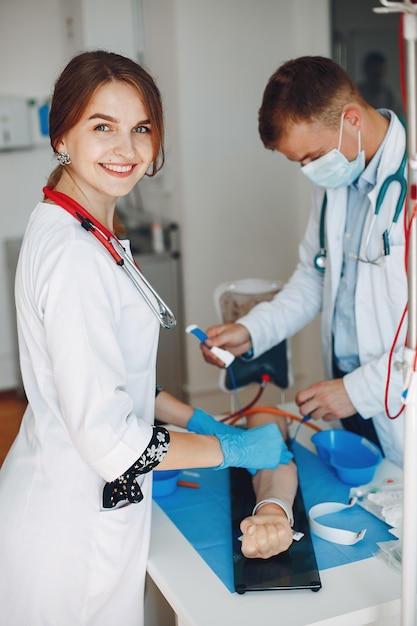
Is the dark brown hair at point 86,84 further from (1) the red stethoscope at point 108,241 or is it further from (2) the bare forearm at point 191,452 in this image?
(2) the bare forearm at point 191,452

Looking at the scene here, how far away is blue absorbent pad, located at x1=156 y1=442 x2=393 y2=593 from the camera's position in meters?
1.41

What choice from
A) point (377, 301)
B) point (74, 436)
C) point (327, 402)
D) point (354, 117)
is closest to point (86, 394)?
point (74, 436)

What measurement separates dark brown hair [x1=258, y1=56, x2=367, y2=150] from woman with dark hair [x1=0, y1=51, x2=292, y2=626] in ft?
1.52

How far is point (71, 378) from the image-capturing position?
3.97ft

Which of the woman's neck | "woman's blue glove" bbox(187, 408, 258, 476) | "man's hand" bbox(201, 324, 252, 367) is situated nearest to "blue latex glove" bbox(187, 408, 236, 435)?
"woman's blue glove" bbox(187, 408, 258, 476)

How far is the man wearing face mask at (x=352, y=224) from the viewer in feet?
5.77

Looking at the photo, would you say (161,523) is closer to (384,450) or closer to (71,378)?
(71,378)

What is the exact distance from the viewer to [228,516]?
157 centimetres

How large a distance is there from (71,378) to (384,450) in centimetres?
97

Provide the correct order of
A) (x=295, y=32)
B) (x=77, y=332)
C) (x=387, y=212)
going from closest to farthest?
(x=77, y=332) → (x=387, y=212) → (x=295, y=32)

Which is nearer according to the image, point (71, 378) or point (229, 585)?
point (71, 378)

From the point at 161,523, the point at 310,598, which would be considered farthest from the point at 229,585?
the point at 161,523

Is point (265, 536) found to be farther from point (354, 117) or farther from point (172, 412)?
point (354, 117)

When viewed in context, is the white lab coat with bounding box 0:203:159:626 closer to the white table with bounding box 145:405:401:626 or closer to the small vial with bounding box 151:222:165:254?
the white table with bounding box 145:405:401:626
